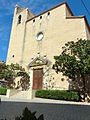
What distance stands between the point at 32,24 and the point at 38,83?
9.06m

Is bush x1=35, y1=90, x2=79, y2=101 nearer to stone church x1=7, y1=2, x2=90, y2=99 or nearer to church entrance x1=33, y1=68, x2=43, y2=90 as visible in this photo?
stone church x1=7, y1=2, x2=90, y2=99

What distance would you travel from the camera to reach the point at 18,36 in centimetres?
2067

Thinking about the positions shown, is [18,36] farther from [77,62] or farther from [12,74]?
[77,62]

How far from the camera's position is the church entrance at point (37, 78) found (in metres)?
16.2

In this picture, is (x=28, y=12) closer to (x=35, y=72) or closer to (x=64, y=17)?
(x=64, y=17)

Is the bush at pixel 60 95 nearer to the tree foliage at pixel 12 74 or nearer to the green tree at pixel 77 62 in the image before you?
the green tree at pixel 77 62

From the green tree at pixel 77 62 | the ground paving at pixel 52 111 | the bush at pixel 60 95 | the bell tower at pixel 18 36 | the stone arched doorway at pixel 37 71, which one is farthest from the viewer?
the bell tower at pixel 18 36

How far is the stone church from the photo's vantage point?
1527 centimetres

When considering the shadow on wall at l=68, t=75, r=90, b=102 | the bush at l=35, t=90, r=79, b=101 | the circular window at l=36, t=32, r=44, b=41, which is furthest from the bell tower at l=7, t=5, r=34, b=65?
the shadow on wall at l=68, t=75, r=90, b=102

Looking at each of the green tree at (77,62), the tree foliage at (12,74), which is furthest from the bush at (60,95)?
→ the tree foliage at (12,74)

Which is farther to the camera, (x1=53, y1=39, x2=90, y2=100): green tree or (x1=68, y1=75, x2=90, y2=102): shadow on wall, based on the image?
(x1=68, y1=75, x2=90, y2=102): shadow on wall

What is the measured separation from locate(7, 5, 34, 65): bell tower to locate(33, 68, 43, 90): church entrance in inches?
119

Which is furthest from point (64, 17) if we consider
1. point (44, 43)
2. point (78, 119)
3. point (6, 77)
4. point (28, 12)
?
point (78, 119)

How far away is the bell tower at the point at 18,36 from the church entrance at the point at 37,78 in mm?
3034
